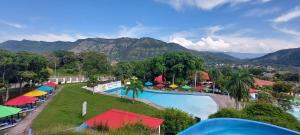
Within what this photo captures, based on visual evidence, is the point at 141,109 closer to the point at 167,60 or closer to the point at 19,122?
the point at 19,122

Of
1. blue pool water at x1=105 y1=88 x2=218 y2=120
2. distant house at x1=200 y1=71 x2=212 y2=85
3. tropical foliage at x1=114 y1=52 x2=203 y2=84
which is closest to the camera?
blue pool water at x1=105 y1=88 x2=218 y2=120

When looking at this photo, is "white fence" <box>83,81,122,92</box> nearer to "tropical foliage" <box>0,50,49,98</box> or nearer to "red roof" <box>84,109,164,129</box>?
"tropical foliage" <box>0,50,49,98</box>

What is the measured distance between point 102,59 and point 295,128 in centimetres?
5036

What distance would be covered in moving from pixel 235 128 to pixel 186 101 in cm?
2182

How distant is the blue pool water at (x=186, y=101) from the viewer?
31.6m

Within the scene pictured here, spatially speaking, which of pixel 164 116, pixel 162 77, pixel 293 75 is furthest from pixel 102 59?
pixel 293 75

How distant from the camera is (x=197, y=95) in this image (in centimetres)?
4188

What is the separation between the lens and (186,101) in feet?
124

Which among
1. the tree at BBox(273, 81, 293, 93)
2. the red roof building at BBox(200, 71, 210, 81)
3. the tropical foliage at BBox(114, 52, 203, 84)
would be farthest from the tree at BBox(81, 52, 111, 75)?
the tree at BBox(273, 81, 293, 93)

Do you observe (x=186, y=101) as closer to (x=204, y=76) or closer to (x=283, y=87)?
(x=204, y=76)

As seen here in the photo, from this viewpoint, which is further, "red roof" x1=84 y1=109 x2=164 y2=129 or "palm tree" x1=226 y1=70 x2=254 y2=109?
"palm tree" x1=226 y1=70 x2=254 y2=109

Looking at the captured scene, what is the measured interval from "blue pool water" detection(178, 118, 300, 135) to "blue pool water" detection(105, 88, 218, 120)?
13346 mm

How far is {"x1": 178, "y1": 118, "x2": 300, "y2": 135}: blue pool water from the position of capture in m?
14.3

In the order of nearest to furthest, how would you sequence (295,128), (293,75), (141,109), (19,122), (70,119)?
(295,128)
(19,122)
(70,119)
(141,109)
(293,75)
